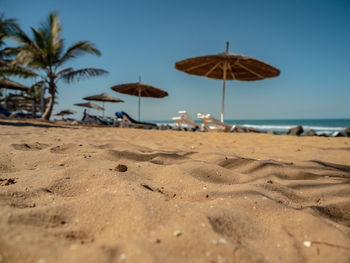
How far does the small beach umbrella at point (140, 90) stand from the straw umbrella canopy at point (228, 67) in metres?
3.67

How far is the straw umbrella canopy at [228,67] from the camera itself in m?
6.44

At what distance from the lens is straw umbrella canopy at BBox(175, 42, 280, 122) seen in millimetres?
6440

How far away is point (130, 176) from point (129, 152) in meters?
0.65

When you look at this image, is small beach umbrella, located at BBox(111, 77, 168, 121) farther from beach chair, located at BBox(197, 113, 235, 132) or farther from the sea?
the sea

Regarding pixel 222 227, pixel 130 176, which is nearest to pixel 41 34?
pixel 130 176

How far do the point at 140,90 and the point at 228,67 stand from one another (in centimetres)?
546

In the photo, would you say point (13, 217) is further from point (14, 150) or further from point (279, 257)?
point (14, 150)

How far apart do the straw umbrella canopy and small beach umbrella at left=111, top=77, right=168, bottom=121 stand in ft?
12.0

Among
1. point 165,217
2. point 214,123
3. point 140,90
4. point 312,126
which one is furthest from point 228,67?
point 312,126

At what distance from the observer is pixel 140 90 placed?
11.2 metres

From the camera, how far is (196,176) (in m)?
1.29

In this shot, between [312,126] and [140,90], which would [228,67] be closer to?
[140,90]

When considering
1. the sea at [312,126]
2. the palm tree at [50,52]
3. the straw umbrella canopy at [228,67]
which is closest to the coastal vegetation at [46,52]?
the palm tree at [50,52]

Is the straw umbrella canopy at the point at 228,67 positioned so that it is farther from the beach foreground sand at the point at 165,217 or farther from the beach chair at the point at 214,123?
the beach foreground sand at the point at 165,217
